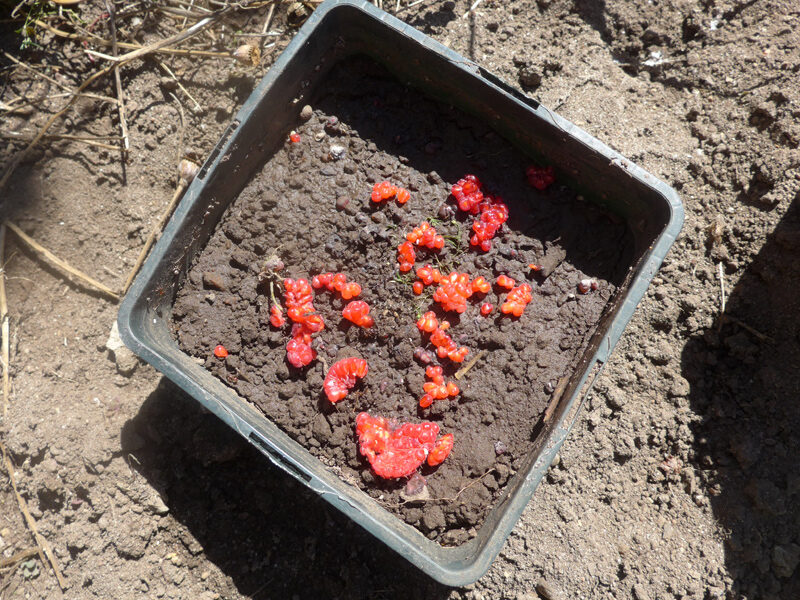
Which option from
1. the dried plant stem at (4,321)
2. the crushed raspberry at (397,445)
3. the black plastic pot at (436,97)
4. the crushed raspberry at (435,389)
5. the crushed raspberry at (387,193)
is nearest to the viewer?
the black plastic pot at (436,97)

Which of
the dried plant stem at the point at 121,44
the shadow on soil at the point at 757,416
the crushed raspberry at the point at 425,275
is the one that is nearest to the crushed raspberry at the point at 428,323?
the crushed raspberry at the point at 425,275

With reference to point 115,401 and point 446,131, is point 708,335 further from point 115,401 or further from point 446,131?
point 115,401

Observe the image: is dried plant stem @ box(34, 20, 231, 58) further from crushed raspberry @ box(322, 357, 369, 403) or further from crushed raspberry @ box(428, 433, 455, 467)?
crushed raspberry @ box(428, 433, 455, 467)

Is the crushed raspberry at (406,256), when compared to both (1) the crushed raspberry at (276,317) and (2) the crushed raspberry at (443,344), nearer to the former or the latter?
(2) the crushed raspberry at (443,344)

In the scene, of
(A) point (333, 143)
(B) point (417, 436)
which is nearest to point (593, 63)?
(A) point (333, 143)

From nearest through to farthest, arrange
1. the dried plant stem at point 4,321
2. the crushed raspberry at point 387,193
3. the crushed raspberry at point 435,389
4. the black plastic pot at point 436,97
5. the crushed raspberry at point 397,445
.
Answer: the black plastic pot at point 436,97, the crushed raspberry at point 397,445, the crushed raspberry at point 435,389, the crushed raspberry at point 387,193, the dried plant stem at point 4,321

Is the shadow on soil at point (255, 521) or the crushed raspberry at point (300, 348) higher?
the crushed raspberry at point (300, 348)
